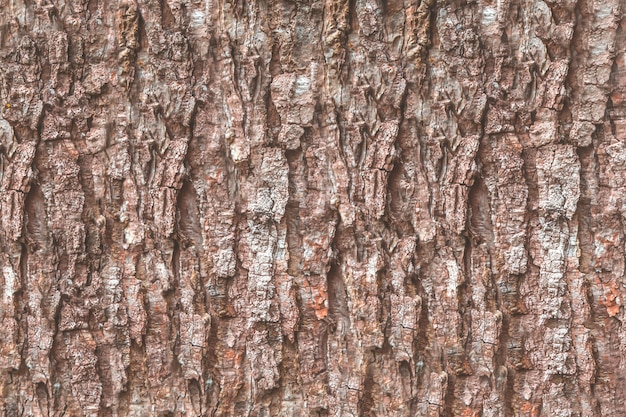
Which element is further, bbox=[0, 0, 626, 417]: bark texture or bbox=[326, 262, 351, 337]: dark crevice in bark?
bbox=[326, 262, 351, 337]: dark crevice in bark

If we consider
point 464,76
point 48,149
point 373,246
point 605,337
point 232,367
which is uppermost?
point 464,76

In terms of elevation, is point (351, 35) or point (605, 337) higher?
point (351, 35)

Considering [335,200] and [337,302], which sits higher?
[335,200]

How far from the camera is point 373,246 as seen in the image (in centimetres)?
434

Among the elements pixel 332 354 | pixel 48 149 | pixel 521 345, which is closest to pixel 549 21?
pixel 521 345

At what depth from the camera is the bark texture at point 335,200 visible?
169 inches

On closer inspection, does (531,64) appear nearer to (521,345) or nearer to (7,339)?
(521,345)

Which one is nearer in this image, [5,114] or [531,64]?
[531,64]

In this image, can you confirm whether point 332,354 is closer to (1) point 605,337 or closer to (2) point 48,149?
(1) point 605,337

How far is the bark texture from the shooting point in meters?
4.29

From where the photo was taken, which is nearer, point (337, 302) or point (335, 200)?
point (335, 200)

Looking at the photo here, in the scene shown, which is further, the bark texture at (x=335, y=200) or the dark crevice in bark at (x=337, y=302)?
the dark crevice in bark at (x=337, y=302)

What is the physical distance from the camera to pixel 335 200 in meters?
4.34

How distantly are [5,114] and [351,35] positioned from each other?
8.34ft
